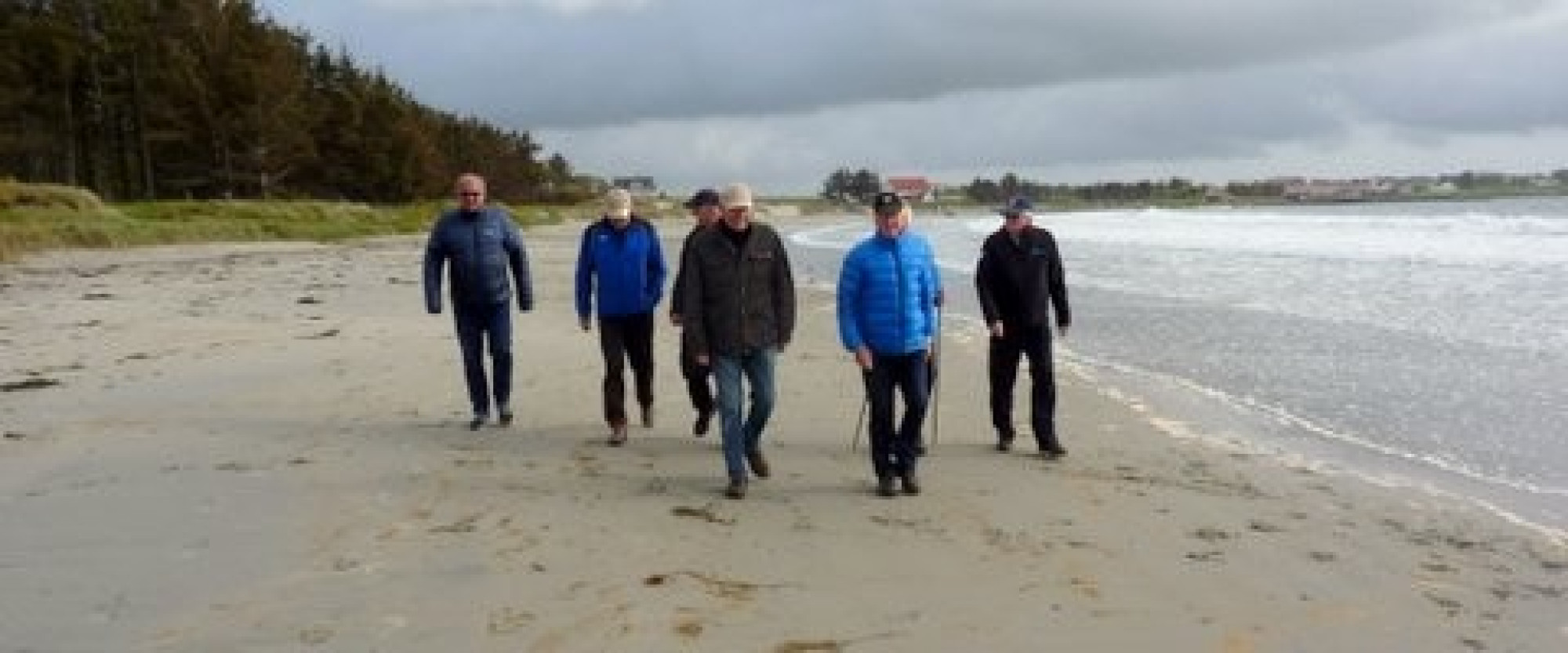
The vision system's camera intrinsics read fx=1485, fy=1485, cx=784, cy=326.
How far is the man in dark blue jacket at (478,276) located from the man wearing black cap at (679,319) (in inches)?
53.0

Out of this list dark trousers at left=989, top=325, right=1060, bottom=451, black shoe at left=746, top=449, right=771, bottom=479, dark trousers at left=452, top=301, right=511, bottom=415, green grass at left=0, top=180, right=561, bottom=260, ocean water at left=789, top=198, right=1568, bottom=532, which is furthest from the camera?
green grass at left=0, top=180, right=561, bottom=260

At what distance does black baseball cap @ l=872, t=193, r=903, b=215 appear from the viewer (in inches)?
330

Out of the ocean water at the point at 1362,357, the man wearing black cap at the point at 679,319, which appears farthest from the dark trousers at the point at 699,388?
the ocean water at the point at 1362,357

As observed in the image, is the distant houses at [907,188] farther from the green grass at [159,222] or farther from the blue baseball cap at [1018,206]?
the green grass at [159,222]

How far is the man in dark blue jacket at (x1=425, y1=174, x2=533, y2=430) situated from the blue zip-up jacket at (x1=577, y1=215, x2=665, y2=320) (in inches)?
23.5

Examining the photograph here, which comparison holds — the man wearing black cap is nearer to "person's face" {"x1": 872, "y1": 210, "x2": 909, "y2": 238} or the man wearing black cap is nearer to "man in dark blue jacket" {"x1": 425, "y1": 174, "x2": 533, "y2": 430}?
"person's face" {"x1": 872, "y1": 210, "x2": 909, "y2": 238}

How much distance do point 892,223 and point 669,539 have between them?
7.66 ft

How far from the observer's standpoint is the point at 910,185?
10.4m

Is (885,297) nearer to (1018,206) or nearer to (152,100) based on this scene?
(1018,206)

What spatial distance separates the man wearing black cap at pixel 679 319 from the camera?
8.98 meters

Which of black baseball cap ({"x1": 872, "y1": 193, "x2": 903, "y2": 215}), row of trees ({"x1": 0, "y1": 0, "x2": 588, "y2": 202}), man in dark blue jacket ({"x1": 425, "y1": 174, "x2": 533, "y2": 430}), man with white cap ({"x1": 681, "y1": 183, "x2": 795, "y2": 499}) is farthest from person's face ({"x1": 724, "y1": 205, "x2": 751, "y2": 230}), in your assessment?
row of trees ({"x1": 0, "y1": 0, "x2": 588, "y2": 202})

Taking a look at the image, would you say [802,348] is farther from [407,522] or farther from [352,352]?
[407,522]

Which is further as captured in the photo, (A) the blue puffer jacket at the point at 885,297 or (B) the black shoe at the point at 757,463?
(B) the black shoe at the point at 757,463

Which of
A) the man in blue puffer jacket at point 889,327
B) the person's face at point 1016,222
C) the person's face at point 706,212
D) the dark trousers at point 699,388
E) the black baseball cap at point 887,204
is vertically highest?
the black baseball cap at point 887,204
